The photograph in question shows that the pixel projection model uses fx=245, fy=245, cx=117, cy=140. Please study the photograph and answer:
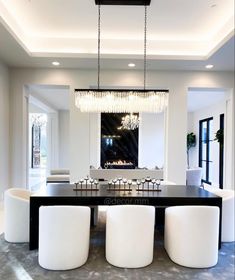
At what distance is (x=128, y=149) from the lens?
1017 centimetres

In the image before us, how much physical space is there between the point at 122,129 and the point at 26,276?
313 inches

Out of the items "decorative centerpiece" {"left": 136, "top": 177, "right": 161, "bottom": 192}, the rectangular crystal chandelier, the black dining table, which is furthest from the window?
the black dining table

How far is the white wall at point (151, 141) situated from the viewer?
10305 millimetres

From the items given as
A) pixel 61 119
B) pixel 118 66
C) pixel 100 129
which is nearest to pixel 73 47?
pixel 118 66

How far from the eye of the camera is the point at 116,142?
10.1m

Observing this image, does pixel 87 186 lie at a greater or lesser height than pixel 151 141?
lesser

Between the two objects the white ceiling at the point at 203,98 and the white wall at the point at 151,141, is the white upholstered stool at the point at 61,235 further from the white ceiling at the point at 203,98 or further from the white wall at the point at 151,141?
the white wall at the point at 151,141

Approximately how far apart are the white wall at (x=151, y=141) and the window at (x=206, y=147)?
5.92 ft

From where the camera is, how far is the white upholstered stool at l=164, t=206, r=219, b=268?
267cm

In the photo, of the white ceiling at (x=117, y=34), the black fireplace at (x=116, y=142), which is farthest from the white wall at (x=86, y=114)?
the black fireplace at (x=116, y=142)

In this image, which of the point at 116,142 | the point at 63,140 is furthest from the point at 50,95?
the point at 63,140

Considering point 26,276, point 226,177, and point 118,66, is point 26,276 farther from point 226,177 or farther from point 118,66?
point 226,177

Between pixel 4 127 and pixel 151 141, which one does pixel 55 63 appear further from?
pixel 151 141

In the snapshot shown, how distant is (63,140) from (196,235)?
973 centimetres
